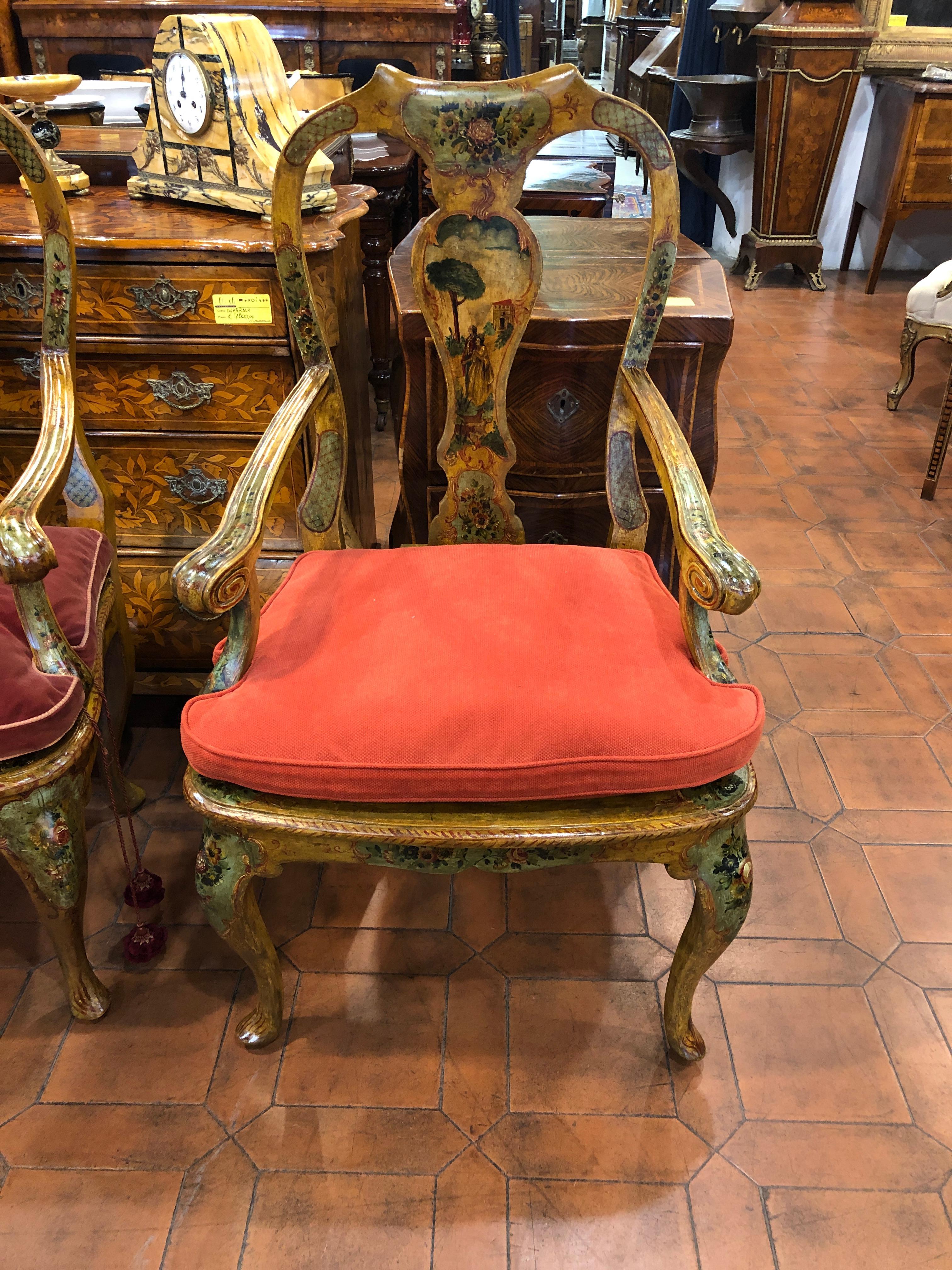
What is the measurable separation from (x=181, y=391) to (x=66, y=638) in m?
0.60

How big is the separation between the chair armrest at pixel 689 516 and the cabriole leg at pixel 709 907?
0.30 m

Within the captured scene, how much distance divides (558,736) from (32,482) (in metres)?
0.87

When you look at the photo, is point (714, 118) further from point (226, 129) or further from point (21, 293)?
point (21, 293)

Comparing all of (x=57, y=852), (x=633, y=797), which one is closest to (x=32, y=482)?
(x=57, y=852)

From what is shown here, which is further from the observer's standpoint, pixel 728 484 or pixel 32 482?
pixel 728 484

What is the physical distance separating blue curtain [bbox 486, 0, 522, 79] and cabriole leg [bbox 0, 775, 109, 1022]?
5.95m

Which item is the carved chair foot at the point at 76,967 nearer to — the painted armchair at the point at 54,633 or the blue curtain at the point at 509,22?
the painted armchair at the point at 54,633

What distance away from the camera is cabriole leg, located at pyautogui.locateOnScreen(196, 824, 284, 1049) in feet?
3.90

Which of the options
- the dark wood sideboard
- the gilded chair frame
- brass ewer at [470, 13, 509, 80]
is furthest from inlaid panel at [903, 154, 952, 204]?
the dark wood sideboard

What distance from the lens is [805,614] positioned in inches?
94.8

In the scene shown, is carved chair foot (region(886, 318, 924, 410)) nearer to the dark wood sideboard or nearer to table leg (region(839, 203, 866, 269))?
the dark wood sideboard

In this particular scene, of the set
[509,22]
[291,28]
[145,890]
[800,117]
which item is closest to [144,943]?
[145,890]

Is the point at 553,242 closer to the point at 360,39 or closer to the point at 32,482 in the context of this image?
the point at 32,482

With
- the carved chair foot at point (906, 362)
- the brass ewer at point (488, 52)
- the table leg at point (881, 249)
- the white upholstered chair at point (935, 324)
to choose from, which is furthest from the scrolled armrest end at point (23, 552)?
the table leg at point (881, 249)
